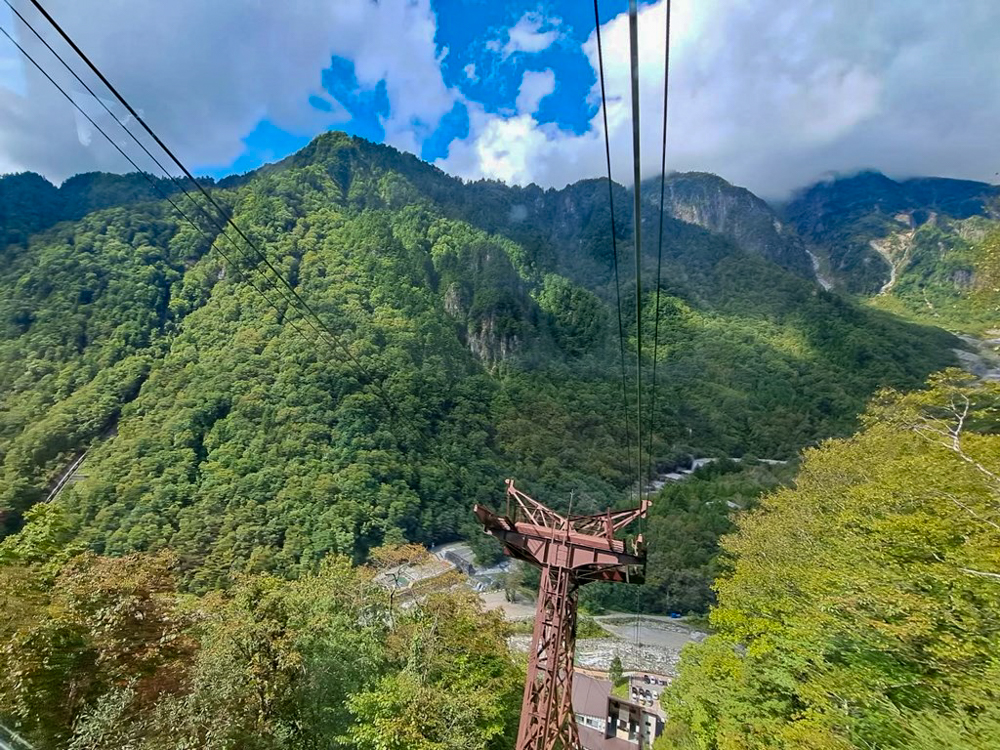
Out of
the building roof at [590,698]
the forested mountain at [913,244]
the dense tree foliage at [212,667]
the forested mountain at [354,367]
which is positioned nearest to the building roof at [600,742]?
the building roof at [590,698]

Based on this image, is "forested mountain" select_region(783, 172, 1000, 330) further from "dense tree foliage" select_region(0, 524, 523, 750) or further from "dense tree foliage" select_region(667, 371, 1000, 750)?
"dense tree foliage" select_region(0, 524, 523, 750)

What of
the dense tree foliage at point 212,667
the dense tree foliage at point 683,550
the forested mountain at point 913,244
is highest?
the forested mountain at point 913,244

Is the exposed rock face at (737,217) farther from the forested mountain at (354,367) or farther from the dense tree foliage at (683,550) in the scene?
the dense tree foliage at (683,550)

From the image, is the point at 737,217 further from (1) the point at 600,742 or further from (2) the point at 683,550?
(1) the point at 600,742

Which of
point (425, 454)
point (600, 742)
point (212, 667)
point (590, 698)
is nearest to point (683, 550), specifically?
point (590, 698)

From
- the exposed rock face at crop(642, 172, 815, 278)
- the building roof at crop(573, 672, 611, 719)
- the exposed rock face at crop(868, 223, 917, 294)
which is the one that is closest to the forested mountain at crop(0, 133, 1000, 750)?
the exposed rock face at crop(642, 172, 815, 278)

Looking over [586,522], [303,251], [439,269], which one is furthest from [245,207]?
[586,522]
